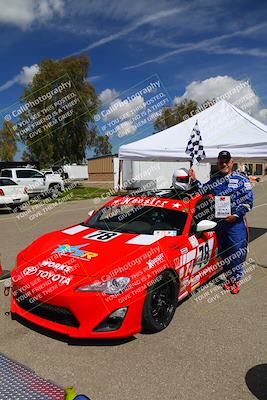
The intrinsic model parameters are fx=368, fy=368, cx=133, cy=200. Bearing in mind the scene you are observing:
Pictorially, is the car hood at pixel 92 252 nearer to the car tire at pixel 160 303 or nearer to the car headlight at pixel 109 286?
the car headlight at pixel 109 286

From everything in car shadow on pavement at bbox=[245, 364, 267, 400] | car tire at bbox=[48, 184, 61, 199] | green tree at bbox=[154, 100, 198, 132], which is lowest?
green tree at bbox=[154, 100, 198, 132]

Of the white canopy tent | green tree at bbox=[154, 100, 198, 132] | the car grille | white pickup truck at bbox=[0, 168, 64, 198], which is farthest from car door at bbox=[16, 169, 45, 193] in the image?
green tree at bbox=[154, 100, 198, 132]

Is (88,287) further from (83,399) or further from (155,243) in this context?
(83,399)

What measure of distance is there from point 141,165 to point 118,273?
74.0ft

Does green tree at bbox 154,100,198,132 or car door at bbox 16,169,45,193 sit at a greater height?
car door at bbox 16,169,45,193

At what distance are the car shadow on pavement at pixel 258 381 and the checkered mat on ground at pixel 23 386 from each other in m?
1.71

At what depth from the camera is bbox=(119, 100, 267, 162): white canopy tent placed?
6723mm

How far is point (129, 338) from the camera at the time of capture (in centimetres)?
363

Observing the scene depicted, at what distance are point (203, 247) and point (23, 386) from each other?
10.6ft

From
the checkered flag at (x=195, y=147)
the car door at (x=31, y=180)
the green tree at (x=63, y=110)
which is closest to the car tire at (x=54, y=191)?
the car door at (x=31, y=180)

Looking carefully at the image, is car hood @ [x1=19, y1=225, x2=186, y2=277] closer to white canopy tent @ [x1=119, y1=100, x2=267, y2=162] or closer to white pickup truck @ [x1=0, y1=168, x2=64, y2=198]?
white canopy tent @ [x1=119, y1=100, x2=267, y2=162]

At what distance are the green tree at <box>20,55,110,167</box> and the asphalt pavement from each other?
28.8 m

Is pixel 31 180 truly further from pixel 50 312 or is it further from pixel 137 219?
pixel 50 312

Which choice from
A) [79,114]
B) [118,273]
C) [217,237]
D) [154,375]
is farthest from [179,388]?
[79,114]
